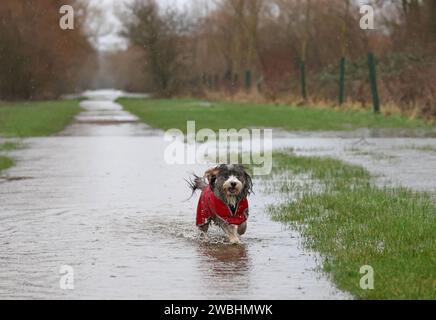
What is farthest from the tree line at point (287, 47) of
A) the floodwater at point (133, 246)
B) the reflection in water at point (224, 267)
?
the reflection in water at point (224, 267)

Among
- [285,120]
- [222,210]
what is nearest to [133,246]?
[222,210]

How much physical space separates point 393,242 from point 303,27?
55.2 m

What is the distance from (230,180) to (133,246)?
1.20 m

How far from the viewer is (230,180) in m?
9.84

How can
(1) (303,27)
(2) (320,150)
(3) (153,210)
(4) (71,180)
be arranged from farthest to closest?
(1) (303,27) < (2) (320,150) < (4) (71,180) < (3) (153,210)

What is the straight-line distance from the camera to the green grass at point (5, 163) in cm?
1917

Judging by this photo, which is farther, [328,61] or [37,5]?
[37,5]

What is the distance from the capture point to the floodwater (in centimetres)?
781

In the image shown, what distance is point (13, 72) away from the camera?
64750 mm

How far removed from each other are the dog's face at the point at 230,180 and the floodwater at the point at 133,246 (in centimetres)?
50

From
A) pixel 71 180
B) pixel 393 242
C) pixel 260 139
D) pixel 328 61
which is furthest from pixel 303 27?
pixel 393 242

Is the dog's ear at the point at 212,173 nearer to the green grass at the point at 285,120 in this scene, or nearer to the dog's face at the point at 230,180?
the dog's face at the point at 230,180

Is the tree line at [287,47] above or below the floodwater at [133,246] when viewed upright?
above
